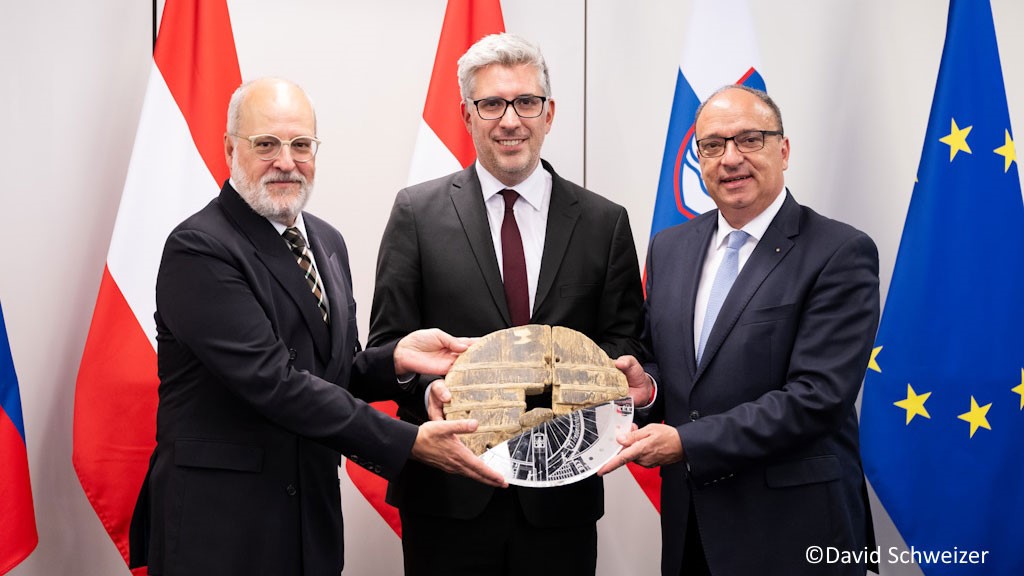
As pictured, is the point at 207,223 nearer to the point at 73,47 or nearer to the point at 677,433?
the point at 677,433

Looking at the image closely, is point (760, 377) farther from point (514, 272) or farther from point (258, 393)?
point (258, 393)

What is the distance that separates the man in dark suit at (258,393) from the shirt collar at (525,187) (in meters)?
0.47

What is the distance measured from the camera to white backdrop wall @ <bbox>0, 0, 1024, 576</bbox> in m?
3.38

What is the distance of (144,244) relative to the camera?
10.5 feet

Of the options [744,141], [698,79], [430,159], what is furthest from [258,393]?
[698,79]

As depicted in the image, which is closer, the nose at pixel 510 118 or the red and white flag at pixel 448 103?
the nose at pixel 510 118

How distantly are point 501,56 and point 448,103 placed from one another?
1101 millimetres

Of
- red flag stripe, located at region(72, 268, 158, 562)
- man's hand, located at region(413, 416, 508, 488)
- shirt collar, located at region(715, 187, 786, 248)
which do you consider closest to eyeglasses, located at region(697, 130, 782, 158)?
shirt collar, located at region(715, 187, 786, 248)

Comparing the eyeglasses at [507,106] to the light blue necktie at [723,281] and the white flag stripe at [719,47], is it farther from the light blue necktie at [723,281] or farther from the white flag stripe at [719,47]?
the white flag stripe at [719,47]

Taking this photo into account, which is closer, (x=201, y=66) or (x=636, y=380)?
(x=636, y=380)

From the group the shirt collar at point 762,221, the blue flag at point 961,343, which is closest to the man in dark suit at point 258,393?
the shirt collar at point 762,221

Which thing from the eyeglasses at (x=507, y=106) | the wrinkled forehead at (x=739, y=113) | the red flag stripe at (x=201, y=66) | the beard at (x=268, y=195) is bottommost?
the beard at (x=268, y=195)

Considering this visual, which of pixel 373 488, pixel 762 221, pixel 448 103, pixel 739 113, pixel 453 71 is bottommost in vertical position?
pixel 373 488

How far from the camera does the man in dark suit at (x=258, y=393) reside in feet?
6.87
